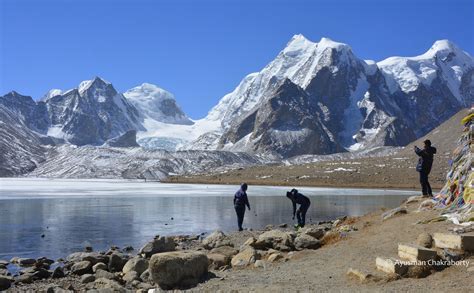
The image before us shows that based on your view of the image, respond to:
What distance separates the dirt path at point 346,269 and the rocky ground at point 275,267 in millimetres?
22

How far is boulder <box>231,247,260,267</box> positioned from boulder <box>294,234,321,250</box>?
216cm

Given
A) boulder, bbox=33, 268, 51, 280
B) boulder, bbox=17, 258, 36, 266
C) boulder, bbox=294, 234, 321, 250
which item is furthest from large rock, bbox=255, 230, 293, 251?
boulder, bbox=17, 258, 36, 266

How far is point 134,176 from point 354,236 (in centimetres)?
17160

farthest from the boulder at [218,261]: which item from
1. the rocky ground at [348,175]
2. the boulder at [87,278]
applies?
the rocky ground at [348,175]

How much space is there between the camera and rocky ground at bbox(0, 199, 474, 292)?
12719 mm

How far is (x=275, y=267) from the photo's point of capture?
16062 mm

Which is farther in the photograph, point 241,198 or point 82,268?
point 241,198

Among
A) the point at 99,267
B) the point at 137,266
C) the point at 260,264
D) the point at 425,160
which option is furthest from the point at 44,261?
the point at 425,160

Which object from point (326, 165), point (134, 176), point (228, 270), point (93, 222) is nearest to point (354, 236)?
point (228, 270)

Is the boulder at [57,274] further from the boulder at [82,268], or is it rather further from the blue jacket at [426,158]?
the blue jacket at [426,158]

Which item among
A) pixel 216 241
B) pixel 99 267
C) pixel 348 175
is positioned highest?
pixel 348 175

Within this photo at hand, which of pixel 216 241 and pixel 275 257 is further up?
pixel 275 257

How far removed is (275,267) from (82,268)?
23.5 ft

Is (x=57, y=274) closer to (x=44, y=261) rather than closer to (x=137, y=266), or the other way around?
(x=44, y=261)
